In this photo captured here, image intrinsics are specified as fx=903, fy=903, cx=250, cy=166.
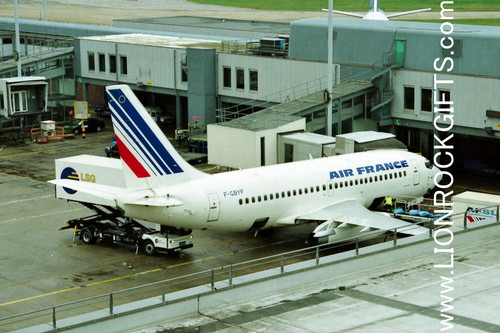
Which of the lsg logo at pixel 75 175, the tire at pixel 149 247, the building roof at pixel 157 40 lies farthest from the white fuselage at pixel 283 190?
the building roof at pixel 157 40

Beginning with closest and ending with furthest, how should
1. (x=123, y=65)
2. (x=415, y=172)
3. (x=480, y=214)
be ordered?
(x=480, y=214) → (x=415, y=172) → (x=123, y=65)

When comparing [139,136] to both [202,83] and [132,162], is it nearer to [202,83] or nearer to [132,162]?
[132,162]

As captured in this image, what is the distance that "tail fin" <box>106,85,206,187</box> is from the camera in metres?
42.3

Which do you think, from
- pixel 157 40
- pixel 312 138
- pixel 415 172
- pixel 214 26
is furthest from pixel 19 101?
pixel 415 172

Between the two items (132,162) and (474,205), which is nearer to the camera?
(132,162)

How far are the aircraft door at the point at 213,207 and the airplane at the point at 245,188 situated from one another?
49mm

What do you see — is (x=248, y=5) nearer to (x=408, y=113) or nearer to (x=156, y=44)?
(x=156, y=44)

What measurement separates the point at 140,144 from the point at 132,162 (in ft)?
3.29

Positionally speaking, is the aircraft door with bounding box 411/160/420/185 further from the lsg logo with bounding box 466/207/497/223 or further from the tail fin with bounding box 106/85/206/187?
the tail fin with bounding box 106/85/206/187

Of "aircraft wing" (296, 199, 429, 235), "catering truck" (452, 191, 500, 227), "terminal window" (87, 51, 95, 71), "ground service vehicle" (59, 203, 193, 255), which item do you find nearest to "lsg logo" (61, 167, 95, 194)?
"ground service vehicle" (59, 203, 193, 255)

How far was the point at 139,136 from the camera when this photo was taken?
42.8 meters

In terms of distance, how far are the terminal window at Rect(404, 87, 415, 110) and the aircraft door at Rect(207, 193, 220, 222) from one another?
87.6 feet

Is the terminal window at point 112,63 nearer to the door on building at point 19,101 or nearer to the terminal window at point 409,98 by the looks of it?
the door on building at point 19,101

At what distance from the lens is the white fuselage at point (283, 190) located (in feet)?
145
